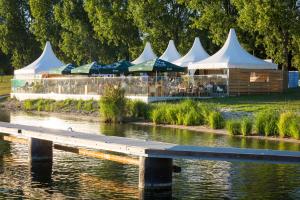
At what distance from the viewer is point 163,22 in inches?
2761

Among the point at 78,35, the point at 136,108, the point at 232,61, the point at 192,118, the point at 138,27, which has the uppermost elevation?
the point at 138,27

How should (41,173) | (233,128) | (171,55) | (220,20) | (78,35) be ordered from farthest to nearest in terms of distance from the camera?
(78,35) → (220,20) → (171,55) → (233,128) → (41,173)

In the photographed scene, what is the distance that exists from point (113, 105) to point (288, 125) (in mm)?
13219

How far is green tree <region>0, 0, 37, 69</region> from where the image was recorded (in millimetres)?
96188

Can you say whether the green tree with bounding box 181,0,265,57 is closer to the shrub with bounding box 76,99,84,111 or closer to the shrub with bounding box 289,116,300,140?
the shrub with bounding box 76,99,84,111

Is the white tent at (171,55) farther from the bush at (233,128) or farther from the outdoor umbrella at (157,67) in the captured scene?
the bush at (233,128)

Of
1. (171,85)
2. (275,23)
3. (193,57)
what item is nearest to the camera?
(171,85)

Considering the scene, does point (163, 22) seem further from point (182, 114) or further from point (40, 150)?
point (40, 150)

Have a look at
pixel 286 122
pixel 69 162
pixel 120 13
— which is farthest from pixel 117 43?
pixel 69 162

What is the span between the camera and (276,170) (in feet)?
67.6

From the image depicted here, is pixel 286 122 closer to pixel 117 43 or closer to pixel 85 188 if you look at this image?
pixel 85 188

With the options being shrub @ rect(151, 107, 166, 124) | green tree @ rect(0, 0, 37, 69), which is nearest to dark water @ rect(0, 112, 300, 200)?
shrub @ rect(151, 107, 166, 124)

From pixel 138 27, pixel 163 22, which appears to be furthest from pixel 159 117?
pixel 138 27

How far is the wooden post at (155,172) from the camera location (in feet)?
56.2
